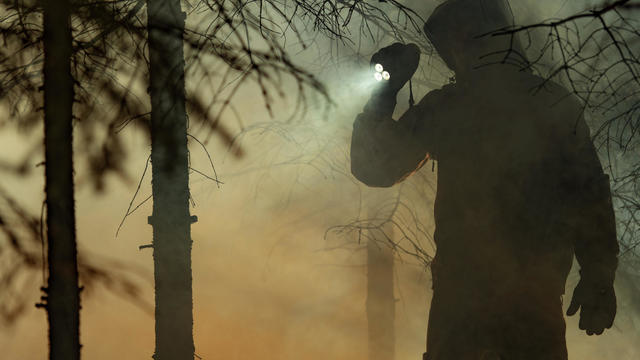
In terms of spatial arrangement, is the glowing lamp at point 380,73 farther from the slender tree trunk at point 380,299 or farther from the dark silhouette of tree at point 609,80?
the slender tree trunk at point 380,299

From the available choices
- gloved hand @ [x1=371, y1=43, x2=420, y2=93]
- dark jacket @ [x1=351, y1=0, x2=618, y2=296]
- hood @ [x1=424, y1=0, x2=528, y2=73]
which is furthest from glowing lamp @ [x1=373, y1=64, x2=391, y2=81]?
hood @ [x1=424, y1=0, x2=528, y2=73]

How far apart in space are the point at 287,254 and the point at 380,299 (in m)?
0.67

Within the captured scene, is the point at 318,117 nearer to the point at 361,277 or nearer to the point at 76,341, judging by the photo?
the point at 361,277

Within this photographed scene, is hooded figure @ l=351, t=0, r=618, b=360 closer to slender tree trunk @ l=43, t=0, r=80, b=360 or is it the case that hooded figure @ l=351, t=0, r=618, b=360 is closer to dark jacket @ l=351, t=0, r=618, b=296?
dark jacket @ l=351, t=0, r=618, b=296

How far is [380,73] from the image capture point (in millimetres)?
2445

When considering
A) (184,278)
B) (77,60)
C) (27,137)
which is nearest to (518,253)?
(184,278)

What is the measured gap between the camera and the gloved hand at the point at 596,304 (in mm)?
2207

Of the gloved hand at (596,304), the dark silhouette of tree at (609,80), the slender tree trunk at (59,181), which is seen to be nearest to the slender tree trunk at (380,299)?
the dark silhouette of tree at (609,80)

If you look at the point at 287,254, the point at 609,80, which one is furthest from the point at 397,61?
the point at 287,254

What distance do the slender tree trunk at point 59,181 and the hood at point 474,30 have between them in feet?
4.35

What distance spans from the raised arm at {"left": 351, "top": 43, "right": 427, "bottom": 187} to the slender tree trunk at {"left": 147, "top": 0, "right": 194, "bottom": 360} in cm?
69

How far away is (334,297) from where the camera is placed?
12.4ft

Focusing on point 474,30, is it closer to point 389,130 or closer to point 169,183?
point 389,130

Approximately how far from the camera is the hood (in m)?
2.31
